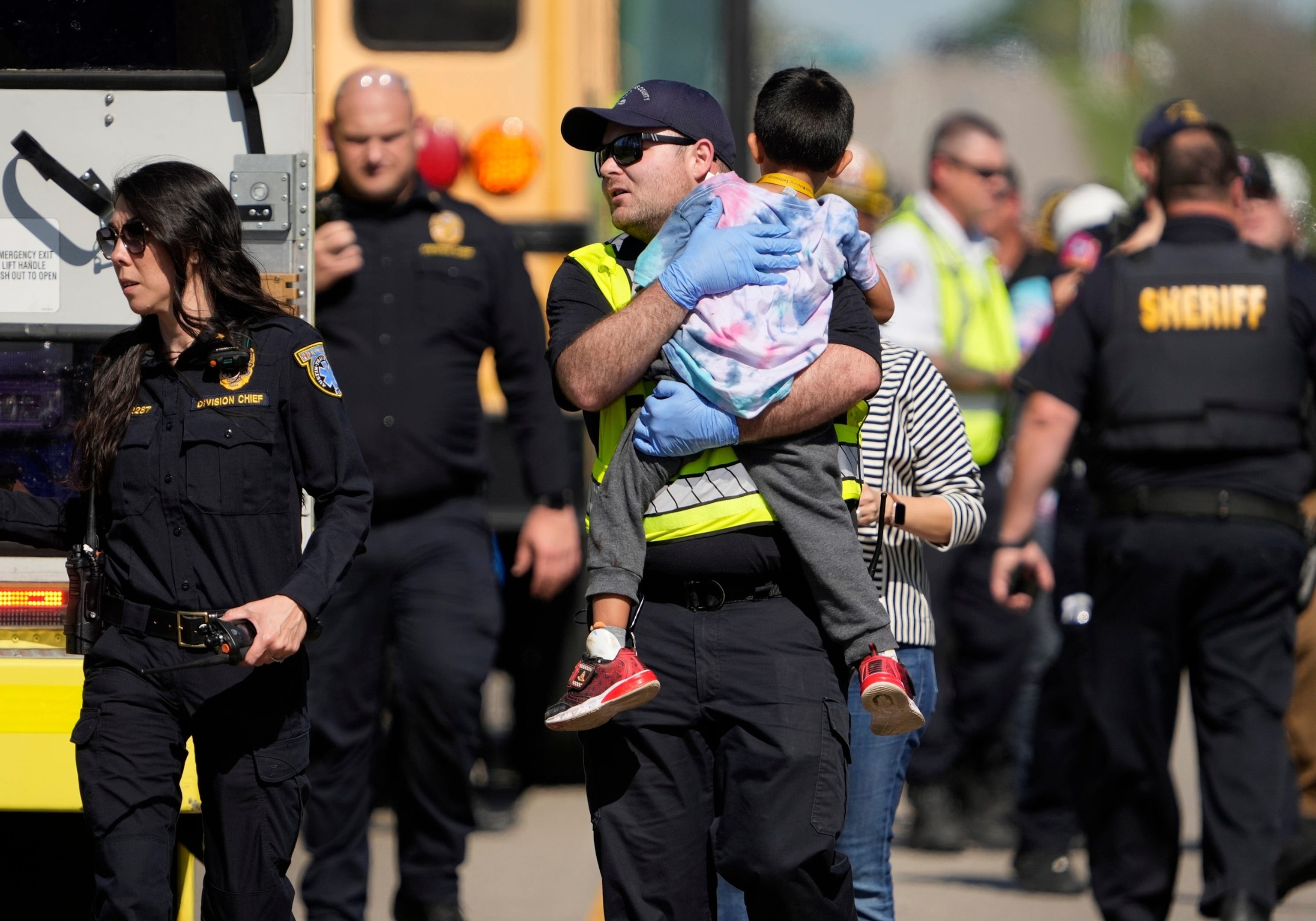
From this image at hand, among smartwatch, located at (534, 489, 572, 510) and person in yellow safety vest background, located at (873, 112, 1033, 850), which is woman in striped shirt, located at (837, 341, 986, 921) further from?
person in yellow safety vest background, located at (873, 112, 1033, 850)

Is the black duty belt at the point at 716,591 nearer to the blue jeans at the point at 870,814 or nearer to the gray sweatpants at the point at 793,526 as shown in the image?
the gray sweatpants at the point at 793,526

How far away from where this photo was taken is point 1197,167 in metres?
5.17

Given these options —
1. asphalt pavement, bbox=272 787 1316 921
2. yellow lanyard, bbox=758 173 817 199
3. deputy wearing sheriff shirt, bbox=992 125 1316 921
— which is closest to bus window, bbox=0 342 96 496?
yellow lanyard, bbox=758 173 817 199

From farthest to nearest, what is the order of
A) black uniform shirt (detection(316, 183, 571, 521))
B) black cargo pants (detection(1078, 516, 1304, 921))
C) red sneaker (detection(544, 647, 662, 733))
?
black uniform shirt (detection(316, 183, 571, 521)) → black cargo pants (detection(1078, 516, 1304, 921)) → red sneaker (detection(544, 647, 662, 733))

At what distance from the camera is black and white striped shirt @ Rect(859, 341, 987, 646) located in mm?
4070

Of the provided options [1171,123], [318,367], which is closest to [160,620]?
[318,367]

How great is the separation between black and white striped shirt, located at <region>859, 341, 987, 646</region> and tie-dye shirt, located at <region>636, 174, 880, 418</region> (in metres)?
0.64

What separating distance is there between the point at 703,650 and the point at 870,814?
0.77m

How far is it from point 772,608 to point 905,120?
175 ft

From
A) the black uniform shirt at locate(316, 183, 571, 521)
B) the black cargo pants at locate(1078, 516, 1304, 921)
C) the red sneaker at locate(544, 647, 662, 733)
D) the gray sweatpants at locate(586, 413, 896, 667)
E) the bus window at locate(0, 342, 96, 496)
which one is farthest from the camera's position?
the black uniform shirt at locate(316, 183, 571, 521)

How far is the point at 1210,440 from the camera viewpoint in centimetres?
499

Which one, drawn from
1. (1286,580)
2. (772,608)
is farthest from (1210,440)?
(772,608)

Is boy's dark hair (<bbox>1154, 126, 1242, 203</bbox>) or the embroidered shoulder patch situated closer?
the embroidered shoulder patch

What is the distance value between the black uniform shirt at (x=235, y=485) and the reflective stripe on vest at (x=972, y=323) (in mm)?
3324
